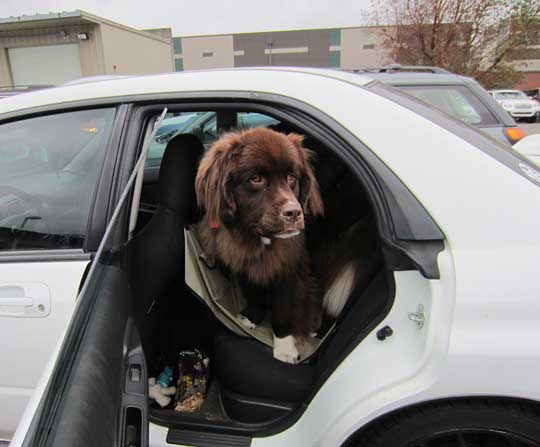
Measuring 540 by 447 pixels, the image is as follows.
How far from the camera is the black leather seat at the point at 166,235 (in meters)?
1.89

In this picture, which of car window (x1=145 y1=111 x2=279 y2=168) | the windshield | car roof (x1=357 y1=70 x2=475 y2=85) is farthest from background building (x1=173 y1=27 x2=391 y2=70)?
car window (x1=145 y1=111 x2=279 y2=168)

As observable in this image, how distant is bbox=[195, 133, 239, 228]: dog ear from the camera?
6.62 feet

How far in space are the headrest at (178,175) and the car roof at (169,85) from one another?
0.49 meters

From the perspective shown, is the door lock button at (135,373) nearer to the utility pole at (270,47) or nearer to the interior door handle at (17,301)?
the interior door handle at (17,301)

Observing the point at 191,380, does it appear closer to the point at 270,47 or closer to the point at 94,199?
the point at 94,199

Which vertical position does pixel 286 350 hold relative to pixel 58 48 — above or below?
below

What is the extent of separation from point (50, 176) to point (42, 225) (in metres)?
0.23

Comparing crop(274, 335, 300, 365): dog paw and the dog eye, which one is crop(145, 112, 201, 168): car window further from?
crop(274, 335, 300, 365): dog paw

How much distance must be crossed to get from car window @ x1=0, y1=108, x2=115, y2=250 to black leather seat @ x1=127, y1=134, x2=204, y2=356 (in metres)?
0.30

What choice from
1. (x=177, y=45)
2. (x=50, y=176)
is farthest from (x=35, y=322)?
(x=177, y=45)

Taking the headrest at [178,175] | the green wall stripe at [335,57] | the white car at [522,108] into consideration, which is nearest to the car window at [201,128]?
the headrest at [178,175]

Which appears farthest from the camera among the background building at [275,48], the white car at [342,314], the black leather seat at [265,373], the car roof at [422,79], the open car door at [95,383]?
the background building at [275,48]

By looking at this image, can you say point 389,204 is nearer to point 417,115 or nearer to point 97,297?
point 417,115

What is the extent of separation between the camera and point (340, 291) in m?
2.01
